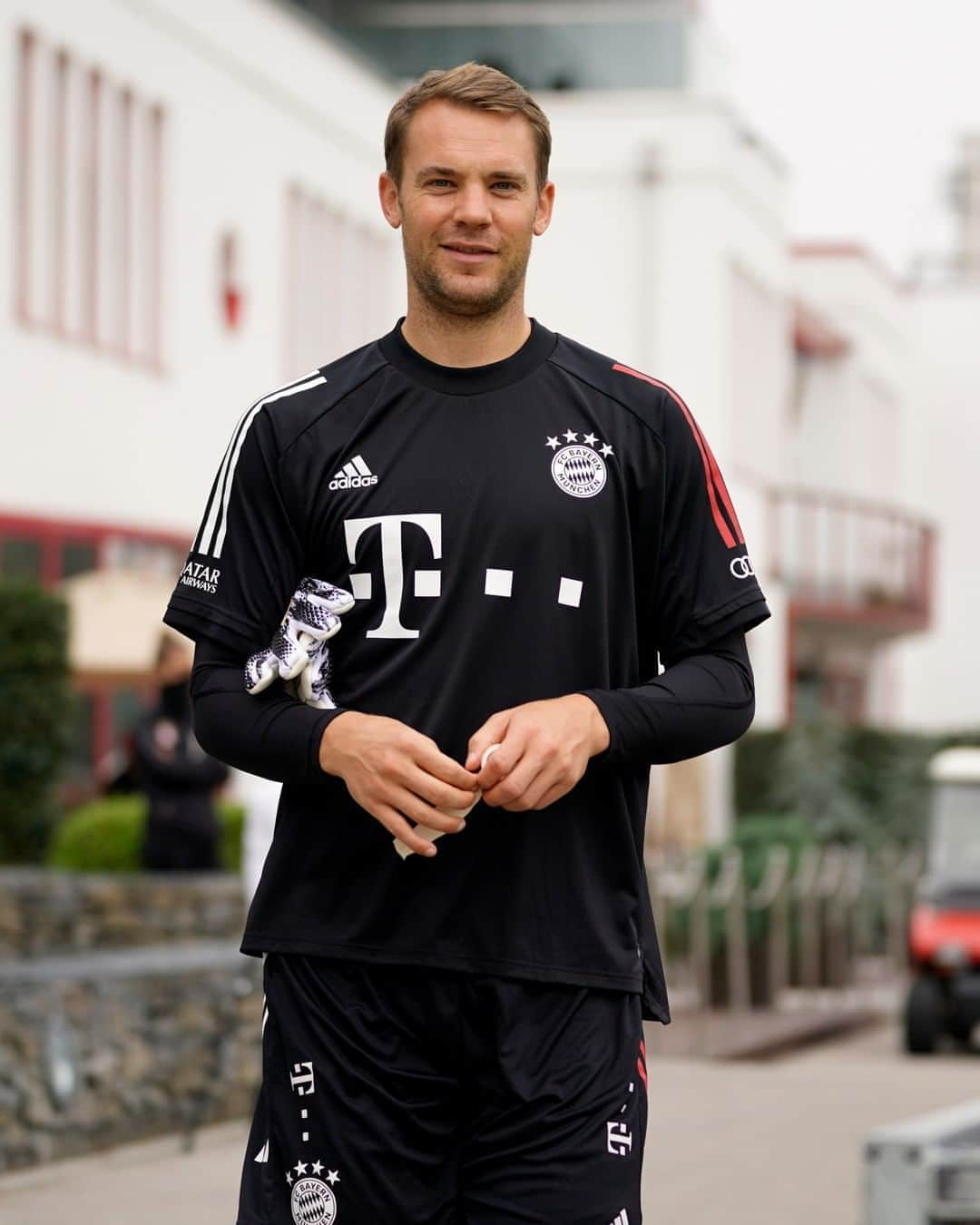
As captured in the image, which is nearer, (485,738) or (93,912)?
(485,738)

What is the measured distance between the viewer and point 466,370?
3648 mm

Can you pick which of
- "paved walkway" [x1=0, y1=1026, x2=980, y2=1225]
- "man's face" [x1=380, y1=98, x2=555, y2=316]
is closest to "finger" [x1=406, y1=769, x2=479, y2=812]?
"man's face" [x1=380, y1=98, x2=555, y2=316]

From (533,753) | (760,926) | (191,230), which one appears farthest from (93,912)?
(533,753)

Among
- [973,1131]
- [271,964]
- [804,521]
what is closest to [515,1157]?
[271,964]

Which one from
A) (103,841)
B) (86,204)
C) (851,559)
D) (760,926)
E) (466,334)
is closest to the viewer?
(466,334)

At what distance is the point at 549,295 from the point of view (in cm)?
3347

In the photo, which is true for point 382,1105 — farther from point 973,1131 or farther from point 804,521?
point 804,521

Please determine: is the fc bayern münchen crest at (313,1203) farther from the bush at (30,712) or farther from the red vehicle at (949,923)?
the red vehicle at (949,923)

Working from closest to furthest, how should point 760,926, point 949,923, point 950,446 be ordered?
point 949,923, point 760,926, point 950,446

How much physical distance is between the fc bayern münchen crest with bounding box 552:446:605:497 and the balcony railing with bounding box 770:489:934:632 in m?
31.9

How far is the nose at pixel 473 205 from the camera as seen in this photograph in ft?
11.7

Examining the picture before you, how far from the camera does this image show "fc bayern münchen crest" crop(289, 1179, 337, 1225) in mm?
3539

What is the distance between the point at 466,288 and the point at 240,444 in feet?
1.17

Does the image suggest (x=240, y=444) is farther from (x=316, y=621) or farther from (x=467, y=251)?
(x=467, y=251)
